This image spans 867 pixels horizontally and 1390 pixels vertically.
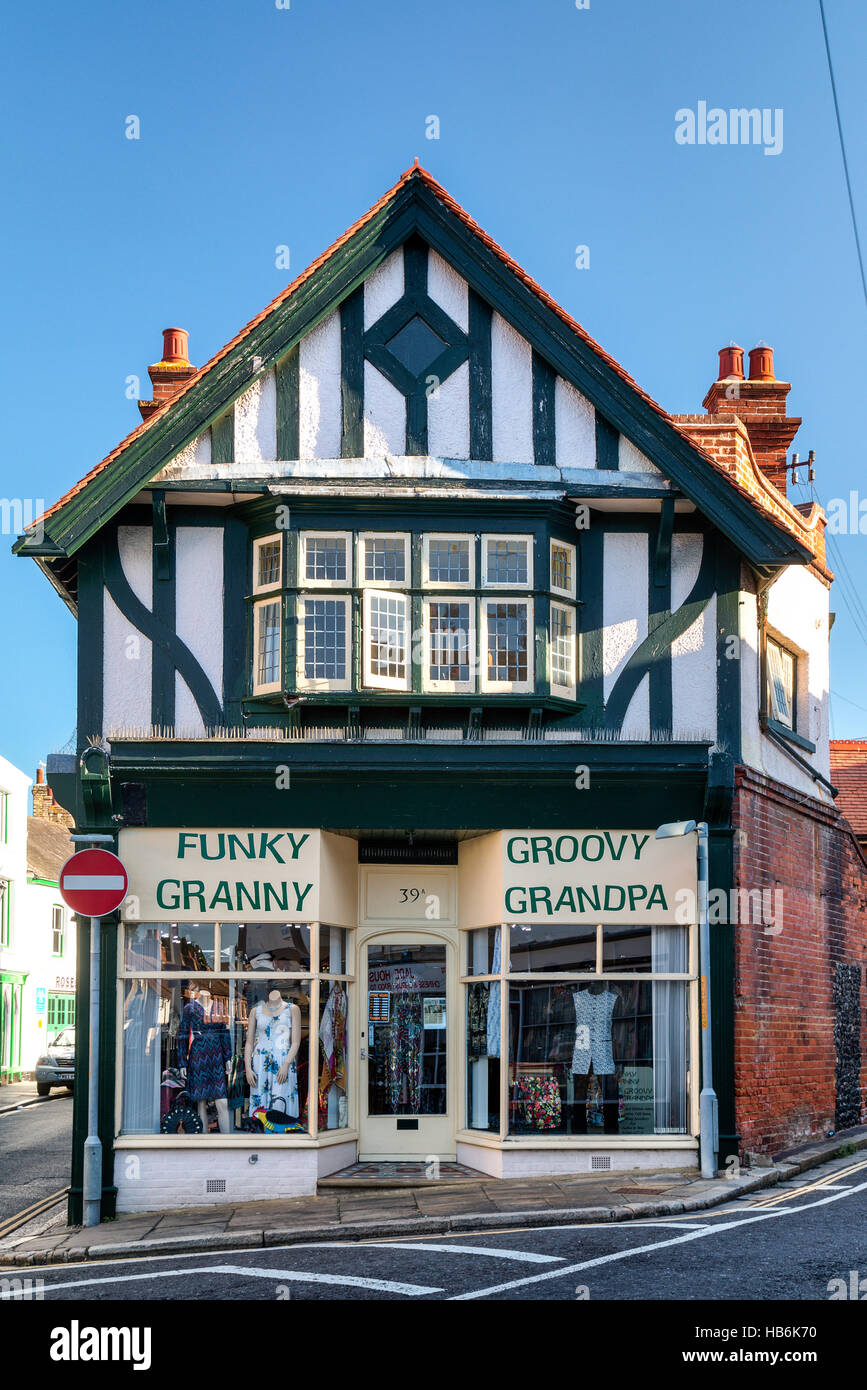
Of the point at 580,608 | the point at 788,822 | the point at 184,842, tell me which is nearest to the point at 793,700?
the point at 788,822

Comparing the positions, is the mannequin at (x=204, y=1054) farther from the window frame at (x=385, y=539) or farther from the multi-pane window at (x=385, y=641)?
the window frame at (x=385, y=539)

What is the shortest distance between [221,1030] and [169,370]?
25.8 ft

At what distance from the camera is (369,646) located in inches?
575

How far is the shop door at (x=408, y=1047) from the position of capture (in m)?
15.5

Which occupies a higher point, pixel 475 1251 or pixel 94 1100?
pixel 94 1100

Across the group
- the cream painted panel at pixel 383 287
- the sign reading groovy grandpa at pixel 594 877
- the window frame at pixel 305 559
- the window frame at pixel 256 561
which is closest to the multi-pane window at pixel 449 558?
the window frame at pixel 305 559

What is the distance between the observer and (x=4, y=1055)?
37.6 metres

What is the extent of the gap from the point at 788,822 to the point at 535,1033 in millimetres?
4127

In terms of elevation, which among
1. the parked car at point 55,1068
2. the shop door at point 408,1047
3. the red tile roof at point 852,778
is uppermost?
the red tile roof at point 852,778

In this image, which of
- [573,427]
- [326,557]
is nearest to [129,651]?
[326,557]

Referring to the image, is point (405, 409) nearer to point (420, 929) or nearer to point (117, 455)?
point (117, 455)

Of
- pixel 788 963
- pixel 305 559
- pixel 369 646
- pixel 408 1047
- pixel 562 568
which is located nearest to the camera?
pixel 369 646

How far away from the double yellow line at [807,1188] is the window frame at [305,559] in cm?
683

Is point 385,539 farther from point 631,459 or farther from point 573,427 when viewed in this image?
point 631,459
